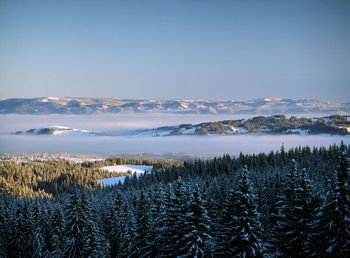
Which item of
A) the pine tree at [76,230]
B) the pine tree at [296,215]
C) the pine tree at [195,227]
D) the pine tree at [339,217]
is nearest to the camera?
the pine tree at [339,217]

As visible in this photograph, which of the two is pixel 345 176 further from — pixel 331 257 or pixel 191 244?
pixel 191 244

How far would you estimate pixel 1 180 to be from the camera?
525 ft

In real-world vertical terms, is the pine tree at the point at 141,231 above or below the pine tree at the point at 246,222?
below

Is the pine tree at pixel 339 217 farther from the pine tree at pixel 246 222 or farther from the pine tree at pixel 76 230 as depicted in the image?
the pine tree at pixel 76 230

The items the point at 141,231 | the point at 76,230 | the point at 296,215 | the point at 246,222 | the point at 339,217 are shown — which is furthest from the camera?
the point at 141,231

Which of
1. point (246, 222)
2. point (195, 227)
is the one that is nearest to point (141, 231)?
point (195, 227)

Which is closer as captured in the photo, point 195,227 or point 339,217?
point 339,217

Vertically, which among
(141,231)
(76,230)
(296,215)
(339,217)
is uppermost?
(339,217)

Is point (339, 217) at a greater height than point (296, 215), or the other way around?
point (339, 217)

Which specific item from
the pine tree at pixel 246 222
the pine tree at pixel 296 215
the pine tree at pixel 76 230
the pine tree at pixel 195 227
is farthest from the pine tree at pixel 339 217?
the pine tree at pixel 76 230

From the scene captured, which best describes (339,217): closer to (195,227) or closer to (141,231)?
(195,227)

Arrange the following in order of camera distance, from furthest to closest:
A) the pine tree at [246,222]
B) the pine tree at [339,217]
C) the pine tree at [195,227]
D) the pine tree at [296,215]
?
the pine tree at [195,227], the pine tree at [296,215], the pine tree at [246,222], the pine tree at [339,217]

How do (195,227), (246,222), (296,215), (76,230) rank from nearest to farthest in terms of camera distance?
(246,222) → (195,227) → (296,215) → (76,230)

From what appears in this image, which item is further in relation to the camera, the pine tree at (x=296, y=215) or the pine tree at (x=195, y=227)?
the pine tree at (x=195, y=227)
